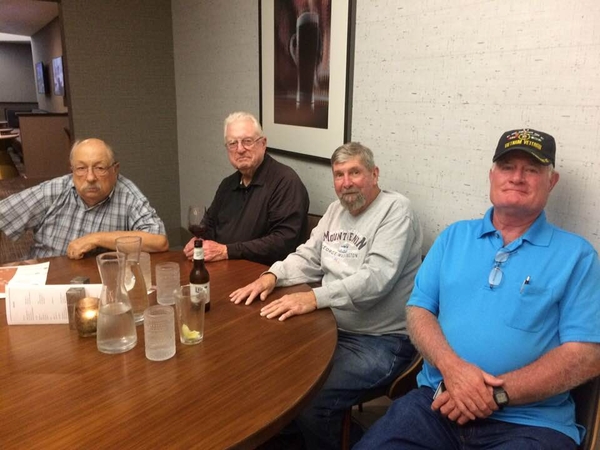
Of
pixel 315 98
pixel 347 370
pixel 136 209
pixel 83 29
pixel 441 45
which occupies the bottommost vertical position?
pixel 347 370

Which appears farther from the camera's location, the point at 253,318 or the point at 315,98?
the point at 315,98

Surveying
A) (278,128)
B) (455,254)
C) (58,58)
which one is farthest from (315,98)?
(58,58)

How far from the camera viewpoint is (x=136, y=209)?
2289mm

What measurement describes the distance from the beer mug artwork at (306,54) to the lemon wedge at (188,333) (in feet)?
6.04

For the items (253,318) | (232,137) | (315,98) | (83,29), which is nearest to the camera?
(253,318)

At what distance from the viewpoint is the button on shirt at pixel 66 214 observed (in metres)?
2.24

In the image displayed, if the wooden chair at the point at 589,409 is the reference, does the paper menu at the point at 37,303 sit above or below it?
above

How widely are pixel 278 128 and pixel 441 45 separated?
4.61 ft

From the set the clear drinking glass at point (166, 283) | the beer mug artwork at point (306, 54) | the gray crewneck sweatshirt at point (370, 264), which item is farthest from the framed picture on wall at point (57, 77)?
the clear drinking glass at point (166, 283)

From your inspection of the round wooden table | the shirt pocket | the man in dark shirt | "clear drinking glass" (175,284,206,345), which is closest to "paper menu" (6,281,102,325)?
the round wooden table

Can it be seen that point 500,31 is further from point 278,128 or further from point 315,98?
point 278,128

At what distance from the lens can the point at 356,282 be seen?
177 centimetres

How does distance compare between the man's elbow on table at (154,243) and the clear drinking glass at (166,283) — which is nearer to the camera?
the clear drinking glass at (166,283)

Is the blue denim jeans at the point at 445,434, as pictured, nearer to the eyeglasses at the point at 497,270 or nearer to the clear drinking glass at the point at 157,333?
the eyeglasses at the point at 497,270
